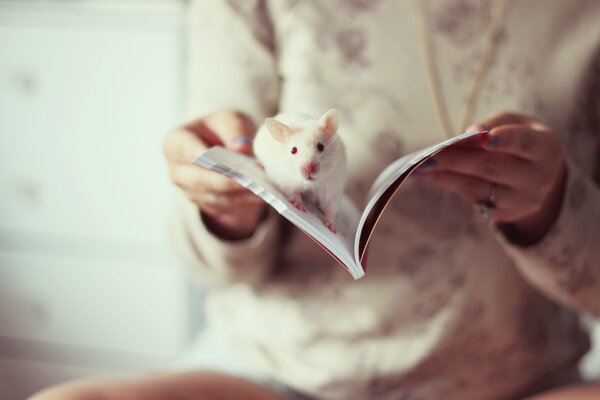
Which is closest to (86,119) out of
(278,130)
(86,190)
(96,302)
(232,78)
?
(86,190)

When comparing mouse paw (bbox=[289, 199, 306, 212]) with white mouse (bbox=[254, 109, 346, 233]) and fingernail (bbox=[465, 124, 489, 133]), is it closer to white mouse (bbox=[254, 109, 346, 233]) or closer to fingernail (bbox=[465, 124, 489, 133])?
white mouse (bbox=[254, 109, 346, 233])

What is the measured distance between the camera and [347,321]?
2.49 ft

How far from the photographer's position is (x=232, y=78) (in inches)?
29.5

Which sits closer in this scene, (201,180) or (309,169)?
(309,169)

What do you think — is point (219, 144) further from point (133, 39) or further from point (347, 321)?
point (133, 39)

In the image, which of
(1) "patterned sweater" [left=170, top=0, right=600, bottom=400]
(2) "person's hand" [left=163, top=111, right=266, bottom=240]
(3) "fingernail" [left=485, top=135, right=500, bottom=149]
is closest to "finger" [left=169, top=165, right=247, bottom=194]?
(2) "person's hand" [left=163, top=111, right=266, bottom=240]

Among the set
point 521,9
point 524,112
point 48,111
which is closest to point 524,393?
point 524,112

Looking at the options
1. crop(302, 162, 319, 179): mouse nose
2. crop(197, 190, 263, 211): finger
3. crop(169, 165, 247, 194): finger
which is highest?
crop(302, 162, 319, 179): mouse nose

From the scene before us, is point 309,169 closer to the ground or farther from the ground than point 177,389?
farther from the ground

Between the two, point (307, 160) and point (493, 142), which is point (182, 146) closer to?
point (307, 160)

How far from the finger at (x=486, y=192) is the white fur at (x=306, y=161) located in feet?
0.45

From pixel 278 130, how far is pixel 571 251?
379mm

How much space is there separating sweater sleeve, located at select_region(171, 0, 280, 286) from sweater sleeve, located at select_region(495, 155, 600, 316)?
10.7 inches

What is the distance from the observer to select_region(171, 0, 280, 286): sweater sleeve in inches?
29.3
